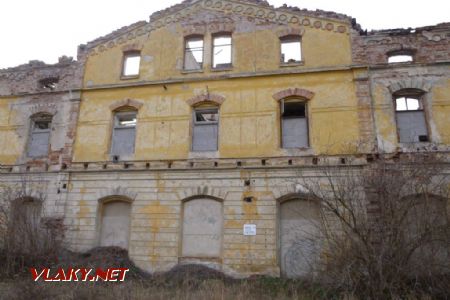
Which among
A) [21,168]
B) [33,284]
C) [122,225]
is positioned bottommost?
[33,284]

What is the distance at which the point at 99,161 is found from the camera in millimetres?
14359

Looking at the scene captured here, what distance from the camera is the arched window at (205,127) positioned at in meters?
13.9

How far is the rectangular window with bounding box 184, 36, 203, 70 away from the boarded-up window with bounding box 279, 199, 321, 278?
21.0 feet

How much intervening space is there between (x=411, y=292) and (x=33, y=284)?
8.50 meters

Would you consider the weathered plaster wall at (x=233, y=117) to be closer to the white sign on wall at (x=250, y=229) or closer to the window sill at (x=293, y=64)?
the window sill at (x=293, y=64)

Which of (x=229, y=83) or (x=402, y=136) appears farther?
(x=229, y=83)

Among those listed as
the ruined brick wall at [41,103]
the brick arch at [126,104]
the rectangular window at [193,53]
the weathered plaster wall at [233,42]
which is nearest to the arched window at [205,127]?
the weathered plaster wall at [233,42]

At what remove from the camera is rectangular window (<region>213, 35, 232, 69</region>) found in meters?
14.9

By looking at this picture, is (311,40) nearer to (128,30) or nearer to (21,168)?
(128,30)

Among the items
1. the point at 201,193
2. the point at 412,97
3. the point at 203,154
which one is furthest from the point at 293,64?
the point at 201,193

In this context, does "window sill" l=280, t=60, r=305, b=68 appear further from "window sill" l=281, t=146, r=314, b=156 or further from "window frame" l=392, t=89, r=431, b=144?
"window frame" l=392, t=89, r=431, b=144

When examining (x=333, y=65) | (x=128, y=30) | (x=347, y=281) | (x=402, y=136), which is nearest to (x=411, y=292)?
(x=347, y=281)

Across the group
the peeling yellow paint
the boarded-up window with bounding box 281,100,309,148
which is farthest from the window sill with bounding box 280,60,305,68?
the peeling yellow paint

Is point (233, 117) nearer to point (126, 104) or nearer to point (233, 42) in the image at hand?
point (233, 42)
